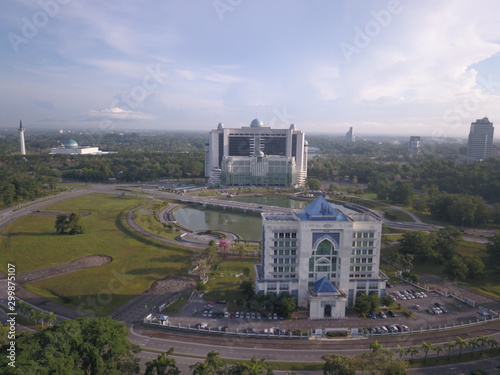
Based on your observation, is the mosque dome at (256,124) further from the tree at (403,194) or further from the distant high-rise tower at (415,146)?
the distant high-rise tower at (415,146)

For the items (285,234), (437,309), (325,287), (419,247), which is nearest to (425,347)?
(325,287)

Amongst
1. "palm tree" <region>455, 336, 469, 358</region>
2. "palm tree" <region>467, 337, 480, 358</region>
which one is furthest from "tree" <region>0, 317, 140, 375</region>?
"palm tree" <region>467, 337, 480, 358</region>

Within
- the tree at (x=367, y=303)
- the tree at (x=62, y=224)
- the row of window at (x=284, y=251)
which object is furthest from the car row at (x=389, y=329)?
the tree at (x=62, y=224)

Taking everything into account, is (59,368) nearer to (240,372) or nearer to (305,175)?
(240,372)

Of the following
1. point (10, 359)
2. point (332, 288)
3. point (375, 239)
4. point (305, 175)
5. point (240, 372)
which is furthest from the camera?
point (305, 175)

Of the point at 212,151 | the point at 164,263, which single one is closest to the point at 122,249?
the point at 164,263

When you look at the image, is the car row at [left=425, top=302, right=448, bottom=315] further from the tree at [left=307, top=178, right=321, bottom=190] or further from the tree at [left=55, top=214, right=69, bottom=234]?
the tree at [left=307, top=178, right=321, bottom=190]

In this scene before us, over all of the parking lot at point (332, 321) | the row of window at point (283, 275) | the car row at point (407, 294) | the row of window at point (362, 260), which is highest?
the row of window at point (362, 260)
